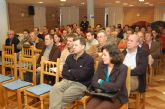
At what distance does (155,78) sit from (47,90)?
3128 mm

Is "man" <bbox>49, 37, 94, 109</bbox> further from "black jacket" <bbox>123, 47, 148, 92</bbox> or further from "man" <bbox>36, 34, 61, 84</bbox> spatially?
"man" <bbox>36, 34, 61, 84</bbox>

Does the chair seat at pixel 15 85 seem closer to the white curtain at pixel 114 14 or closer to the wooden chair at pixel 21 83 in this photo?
the wooden chair at pixel 21 83

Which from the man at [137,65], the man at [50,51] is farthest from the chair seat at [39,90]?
the man at [137,65]

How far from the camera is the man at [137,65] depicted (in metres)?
3.04

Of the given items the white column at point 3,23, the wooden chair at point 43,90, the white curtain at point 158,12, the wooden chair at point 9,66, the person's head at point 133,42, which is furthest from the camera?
the white curtain at point 158,12

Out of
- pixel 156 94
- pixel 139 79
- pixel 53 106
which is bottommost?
pixel 156 94

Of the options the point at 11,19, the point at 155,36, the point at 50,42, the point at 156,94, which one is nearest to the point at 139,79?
the point at 156,94

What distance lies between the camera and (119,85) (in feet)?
8.06

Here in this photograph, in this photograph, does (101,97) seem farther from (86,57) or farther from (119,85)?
(86,57)

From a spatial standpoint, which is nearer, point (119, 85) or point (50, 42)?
point (119, 85)

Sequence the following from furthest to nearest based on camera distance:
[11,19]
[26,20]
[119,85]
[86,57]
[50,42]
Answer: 1. [26,20]
2. [11,19]
3. [50,42]
4. [86,57]
5. [119,85]

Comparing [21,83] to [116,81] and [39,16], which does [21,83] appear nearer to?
[116,81]

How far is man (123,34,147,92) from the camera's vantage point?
3043mm

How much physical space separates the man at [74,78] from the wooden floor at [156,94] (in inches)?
49.7
